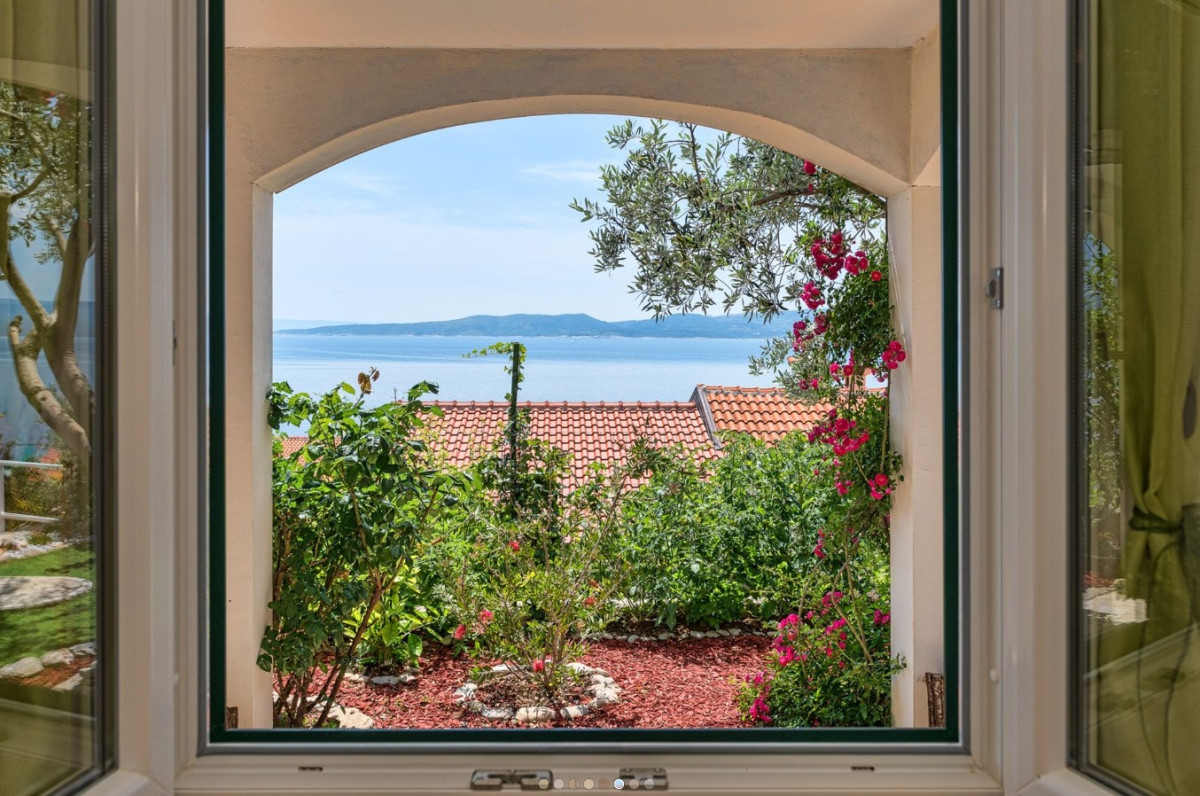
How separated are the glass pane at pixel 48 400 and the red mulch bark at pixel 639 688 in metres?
3.01

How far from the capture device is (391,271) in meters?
6.88

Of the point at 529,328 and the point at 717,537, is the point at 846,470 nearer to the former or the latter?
the point at 717,537

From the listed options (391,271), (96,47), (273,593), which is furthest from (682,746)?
(391,271)

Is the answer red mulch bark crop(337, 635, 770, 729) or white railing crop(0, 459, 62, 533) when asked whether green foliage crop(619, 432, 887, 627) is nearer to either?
red mulch bark crop(337, 635, 770, 729)

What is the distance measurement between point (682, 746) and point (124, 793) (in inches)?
25.3

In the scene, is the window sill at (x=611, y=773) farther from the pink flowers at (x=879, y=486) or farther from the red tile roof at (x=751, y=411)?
the red tile roof at (x=751, y=411)

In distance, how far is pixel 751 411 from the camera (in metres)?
6.38

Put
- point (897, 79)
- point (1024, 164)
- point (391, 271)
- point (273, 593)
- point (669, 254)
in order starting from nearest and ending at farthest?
1. point (1024, 164)
2. point (897, 79)
3. point (273, 593)
4. point (669, 254)
5. point (391, 271)

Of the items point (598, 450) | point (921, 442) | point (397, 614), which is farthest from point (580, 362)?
point (921, 442)

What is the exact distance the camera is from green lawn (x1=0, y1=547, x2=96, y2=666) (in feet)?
2.90

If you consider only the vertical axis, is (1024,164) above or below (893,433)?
above

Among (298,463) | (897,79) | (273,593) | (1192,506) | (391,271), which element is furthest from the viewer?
(391,271)

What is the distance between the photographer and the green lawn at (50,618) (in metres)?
0.89

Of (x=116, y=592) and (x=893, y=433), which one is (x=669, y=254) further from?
(x=116, y=592)
